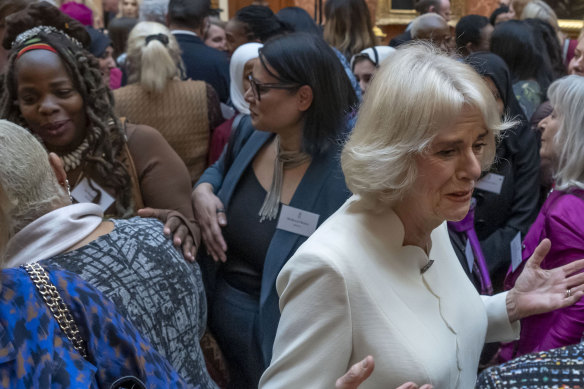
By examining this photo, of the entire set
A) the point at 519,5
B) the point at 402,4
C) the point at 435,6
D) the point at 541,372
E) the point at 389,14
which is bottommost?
the point at 389,14

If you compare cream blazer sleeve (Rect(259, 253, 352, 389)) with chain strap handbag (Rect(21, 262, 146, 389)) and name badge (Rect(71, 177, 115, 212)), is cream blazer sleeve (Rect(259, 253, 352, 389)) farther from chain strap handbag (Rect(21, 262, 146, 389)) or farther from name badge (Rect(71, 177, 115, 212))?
name badge (Rect(71, 177, 115, 212))

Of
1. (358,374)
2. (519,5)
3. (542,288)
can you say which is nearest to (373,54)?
(519,5)

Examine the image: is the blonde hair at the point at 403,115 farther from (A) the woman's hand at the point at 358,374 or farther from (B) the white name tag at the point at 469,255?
(B) the white name tag at the point at 469,255

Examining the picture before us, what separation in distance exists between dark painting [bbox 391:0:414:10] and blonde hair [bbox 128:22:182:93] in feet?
28.3

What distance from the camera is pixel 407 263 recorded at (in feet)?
6.06

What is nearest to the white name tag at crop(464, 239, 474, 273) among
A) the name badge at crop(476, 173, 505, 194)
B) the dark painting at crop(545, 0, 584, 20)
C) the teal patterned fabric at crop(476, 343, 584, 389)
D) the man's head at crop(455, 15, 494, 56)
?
the name badge at crop(476, 173, 505, 194)

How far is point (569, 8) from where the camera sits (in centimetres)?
1147

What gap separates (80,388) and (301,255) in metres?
0.55

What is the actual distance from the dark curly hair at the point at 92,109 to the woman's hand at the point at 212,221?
258mm

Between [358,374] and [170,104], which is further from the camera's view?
[170,104]

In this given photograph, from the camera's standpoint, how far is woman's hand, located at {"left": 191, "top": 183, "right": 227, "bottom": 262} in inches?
106

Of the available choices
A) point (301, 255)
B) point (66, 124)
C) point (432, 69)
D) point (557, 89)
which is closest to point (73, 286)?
point (301, 255)

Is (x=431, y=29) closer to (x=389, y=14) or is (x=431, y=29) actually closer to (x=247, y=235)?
(x=247, y=235)

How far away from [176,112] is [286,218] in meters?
1.75
